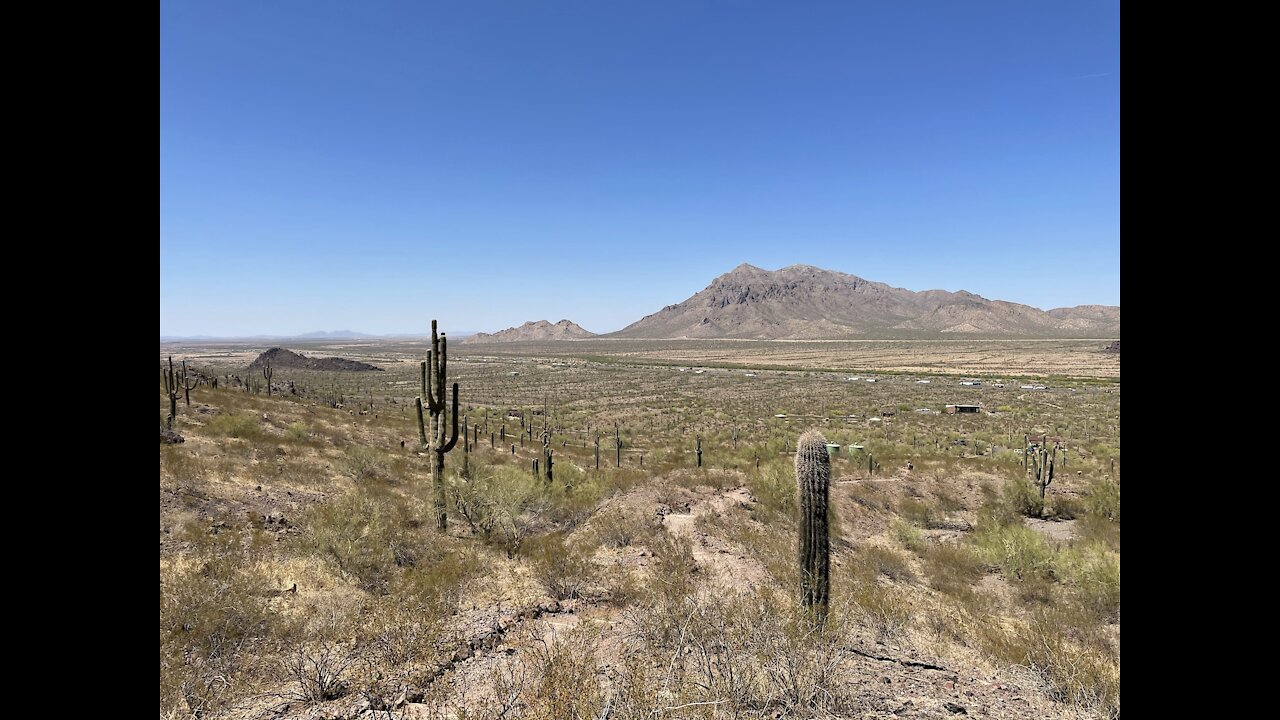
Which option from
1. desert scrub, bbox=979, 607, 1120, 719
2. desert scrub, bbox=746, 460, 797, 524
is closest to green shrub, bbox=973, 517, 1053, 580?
desert scrub, bbox=979, 607, 1120, 719

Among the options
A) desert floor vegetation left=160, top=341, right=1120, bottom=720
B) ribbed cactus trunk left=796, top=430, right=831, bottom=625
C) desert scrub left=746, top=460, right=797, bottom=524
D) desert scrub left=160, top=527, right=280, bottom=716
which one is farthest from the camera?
desert scrub left=746, top=460, right=797, bottom=524

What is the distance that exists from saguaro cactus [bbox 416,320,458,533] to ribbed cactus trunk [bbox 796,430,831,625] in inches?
265

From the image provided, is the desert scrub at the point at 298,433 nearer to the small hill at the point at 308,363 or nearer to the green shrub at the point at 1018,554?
the green shrub at the point at 1018,554

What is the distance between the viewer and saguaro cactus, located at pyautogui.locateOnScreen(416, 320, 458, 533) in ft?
34.6

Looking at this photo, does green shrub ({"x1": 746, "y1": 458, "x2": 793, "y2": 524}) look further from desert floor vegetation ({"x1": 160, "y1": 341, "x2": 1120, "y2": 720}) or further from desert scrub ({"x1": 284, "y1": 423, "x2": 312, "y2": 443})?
desert scrub ({"x1": 284, "y1": 423, "x2": 312, "y2": 443})

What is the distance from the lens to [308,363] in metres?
98.6

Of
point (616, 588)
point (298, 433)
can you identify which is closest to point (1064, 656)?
point (616, 588)

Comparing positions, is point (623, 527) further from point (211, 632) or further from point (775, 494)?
point (211, 632)

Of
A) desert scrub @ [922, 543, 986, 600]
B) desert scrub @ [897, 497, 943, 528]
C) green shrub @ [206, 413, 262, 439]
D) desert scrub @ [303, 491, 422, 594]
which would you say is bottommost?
desert scrub @ [897, 497, 943, 528]
